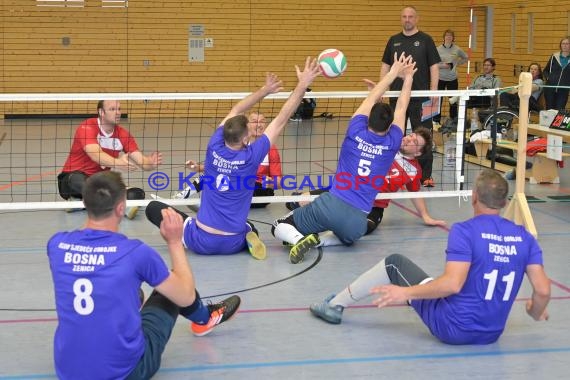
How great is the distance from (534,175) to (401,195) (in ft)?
12.0

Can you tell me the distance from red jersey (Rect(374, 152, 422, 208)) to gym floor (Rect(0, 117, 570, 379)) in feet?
1.88

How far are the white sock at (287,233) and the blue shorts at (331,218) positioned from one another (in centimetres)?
8

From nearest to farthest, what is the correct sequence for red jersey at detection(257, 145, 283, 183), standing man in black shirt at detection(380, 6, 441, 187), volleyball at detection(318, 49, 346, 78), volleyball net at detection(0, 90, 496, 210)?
volleyball at detection(318, 49, 346, 78)
volleyball net at detection(0, 90, 496, 210)
red jersey at detection(257, 145, 283, 183)
standing man in black shirt at detection(380, 6, 441, 187)

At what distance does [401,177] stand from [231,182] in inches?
83.5

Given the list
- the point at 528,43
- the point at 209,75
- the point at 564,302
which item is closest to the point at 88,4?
the point at 209,75

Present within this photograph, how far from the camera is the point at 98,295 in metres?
3.64

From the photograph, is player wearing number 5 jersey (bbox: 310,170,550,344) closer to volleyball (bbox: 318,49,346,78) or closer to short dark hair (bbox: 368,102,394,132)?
short dark hair (bbox: 368,102,394,132)

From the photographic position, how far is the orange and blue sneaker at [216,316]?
15.8 ft

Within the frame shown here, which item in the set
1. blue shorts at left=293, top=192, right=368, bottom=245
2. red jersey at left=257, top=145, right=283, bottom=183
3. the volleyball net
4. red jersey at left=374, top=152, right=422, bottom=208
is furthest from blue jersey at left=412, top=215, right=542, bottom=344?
red jersey at left=257, top=145, right=283, bottom=183

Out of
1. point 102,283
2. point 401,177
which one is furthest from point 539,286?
point 401,177

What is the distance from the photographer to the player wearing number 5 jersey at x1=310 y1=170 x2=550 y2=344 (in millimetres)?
4238

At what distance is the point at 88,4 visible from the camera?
1942cm

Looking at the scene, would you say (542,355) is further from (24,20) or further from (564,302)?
(24,20)

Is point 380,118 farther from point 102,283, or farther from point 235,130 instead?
point 102,283
